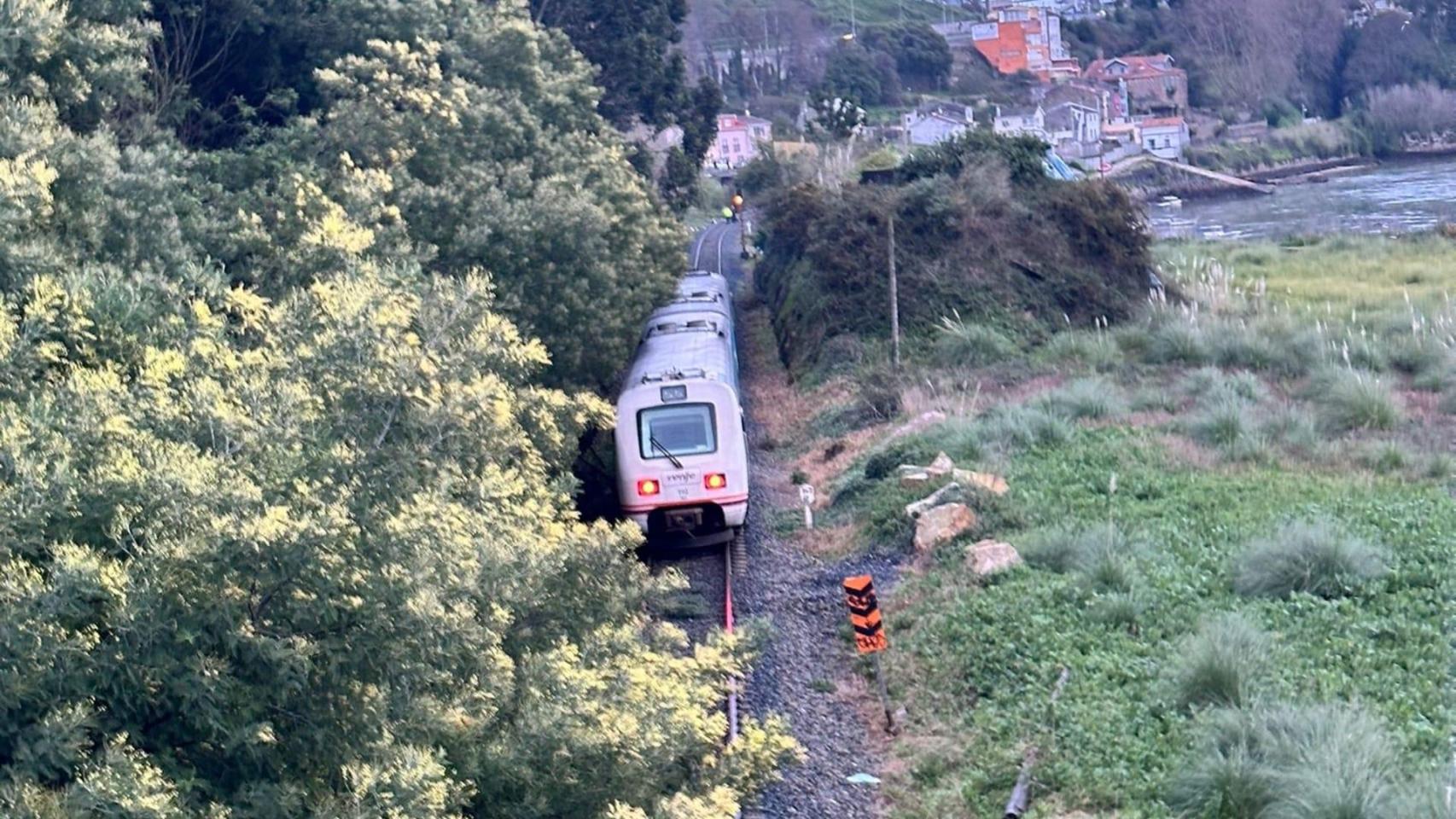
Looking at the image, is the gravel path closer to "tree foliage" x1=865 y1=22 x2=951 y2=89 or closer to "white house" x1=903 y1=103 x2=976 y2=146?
"white house" x1=903 y1=103 x2=976 y2=146

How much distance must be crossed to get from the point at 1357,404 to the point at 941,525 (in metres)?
7.95

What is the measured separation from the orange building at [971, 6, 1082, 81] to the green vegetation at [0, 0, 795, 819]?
333 feet

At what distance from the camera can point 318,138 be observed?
15.9 metres

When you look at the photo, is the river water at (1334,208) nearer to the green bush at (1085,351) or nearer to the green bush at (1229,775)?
the green bush at (1085,351)

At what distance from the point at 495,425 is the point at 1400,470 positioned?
12615 millimetres

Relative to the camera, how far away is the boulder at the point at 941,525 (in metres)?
15.2

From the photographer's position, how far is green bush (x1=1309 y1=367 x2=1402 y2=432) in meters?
19.6

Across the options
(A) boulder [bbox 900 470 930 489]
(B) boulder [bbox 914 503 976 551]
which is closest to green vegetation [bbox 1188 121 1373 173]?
(A) boulder [bbox 900 470 930 489]

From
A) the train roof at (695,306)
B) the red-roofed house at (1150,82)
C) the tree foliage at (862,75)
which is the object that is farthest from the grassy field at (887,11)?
the train roof at (695,306)

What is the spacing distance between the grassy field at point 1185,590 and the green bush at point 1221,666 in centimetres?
2

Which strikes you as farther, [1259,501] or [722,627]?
[1259,501]

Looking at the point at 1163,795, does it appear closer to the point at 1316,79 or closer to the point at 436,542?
the point at 436,542

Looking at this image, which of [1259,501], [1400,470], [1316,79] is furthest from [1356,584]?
[1316,79]

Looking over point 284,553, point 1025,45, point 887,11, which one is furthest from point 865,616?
point 887,11
